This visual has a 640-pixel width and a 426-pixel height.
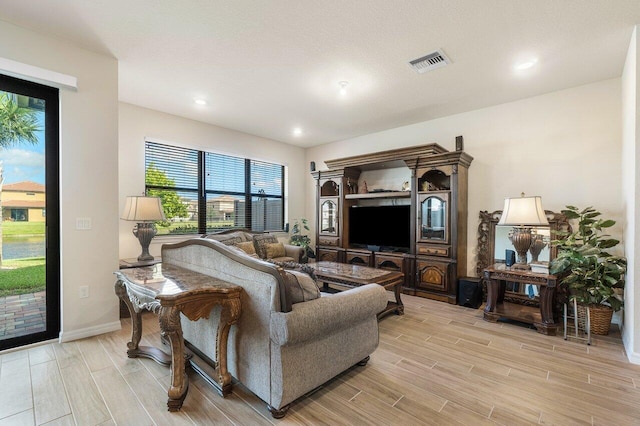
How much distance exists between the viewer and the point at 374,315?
226cm

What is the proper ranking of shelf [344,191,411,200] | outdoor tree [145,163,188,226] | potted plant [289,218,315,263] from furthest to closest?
potted plant [289,218,315,263] < shelf [344,191,411,200] < outdoor tree [145,163,188,226]

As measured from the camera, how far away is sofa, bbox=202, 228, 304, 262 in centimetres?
454

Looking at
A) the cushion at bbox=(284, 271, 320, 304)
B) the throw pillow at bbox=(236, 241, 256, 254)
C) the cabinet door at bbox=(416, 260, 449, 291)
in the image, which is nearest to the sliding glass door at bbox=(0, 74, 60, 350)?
the throw pillow at bbox=(236, 241, 256, 254)

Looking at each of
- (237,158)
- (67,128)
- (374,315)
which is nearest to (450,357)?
(374,315)

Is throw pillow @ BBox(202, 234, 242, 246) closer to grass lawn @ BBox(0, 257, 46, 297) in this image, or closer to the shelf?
grass lawn @ BBox(0, 257, 46, 297)

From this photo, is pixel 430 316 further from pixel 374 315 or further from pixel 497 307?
pixel 374 315

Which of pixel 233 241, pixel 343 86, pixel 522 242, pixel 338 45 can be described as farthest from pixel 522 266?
pixel 233 241

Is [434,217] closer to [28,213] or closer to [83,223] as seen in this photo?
[83,223]

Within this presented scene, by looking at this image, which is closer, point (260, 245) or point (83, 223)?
point (83, 223)

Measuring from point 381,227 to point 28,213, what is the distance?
4.39 meters

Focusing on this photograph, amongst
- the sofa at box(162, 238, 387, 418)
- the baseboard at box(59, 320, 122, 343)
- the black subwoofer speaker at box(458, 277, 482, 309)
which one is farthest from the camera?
the black subwoofer speaker at box(458, 277, 482, 309)

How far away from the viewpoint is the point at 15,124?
257 centimetres

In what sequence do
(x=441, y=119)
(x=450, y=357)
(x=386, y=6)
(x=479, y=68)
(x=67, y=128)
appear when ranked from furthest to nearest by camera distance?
(x=441, y=119) < (x=479, y=68) < (x=67, y=128) < (x=450, y=357) < (x=386, y=6)

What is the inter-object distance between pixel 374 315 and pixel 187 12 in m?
2.81
